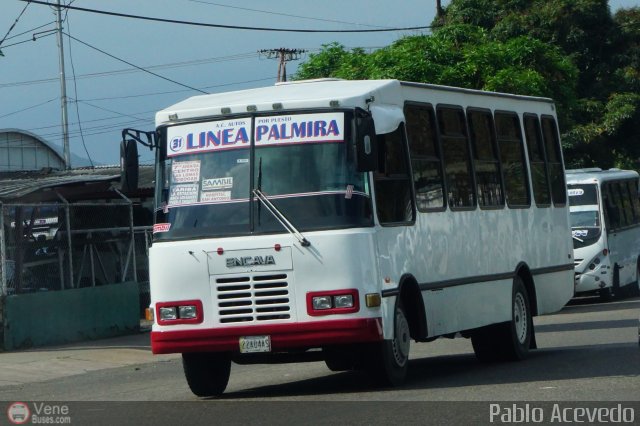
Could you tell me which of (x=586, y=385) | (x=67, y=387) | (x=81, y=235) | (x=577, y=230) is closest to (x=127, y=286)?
(x=81, y=235)

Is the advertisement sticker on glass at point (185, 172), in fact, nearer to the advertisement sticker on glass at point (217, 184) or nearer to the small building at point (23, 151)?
the advertisement sticker on glass at point (217, 184)

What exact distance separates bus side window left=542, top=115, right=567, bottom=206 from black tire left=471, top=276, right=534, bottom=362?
2.33 m

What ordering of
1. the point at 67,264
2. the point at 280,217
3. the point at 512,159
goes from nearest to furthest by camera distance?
1. the point at 280,217
2. the point at 512,159
3. the point at 67,264

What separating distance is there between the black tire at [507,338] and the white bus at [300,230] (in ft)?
5.72

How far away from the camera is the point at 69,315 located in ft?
71.5

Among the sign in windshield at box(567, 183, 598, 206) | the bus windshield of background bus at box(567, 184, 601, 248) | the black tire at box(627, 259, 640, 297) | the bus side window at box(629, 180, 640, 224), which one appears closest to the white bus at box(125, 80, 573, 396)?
the bus windshield of background bus at box(567, 184, 601, 248)

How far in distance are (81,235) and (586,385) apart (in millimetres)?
13307

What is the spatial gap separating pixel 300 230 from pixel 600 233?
17.6m

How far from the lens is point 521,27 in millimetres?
39469

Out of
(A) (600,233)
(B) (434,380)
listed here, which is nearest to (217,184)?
(B) (434,380)

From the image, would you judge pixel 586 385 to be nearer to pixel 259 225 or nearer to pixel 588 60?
pixel 259 225

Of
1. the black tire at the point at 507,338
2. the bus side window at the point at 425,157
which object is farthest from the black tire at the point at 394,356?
the black tire at the point at 507,338

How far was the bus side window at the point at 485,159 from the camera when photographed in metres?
15.1

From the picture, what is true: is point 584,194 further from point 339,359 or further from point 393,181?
point 393,181
